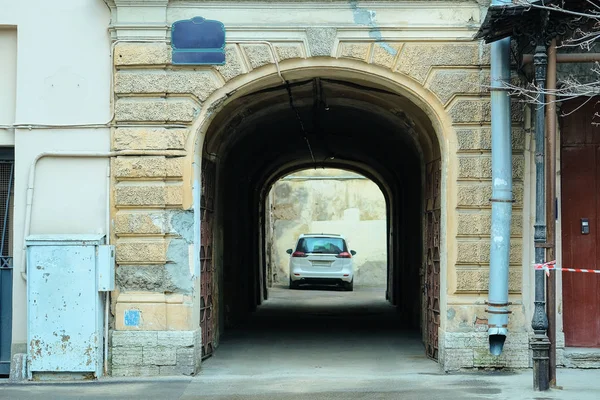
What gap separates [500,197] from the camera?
1065 centimetres

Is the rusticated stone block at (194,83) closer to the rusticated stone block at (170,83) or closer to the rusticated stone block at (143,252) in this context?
the rusticated stone block at (170,83)

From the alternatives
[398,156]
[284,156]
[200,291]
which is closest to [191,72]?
[200,291]

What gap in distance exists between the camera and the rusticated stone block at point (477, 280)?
1084 cm

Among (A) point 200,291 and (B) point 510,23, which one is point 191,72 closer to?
(A) point 200,291

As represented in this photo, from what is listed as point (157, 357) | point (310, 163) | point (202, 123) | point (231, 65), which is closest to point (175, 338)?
point (157, 357)

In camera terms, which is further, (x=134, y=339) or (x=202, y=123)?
(x=202, y=123)

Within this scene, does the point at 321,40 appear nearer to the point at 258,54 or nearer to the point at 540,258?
the point at 258,54

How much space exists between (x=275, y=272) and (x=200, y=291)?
19.4 meters

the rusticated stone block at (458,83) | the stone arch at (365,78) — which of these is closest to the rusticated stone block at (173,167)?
the stone arch at (365,78)

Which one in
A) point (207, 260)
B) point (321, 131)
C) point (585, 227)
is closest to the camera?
point (585, 227)

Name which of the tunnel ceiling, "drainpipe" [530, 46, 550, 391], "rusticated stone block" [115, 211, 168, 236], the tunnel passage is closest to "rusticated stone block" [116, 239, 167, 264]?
"rusticated stone block" [115, 211, 168, 236]

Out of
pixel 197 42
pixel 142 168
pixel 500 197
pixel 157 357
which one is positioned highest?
pixel 197 42

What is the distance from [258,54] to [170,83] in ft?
3.75

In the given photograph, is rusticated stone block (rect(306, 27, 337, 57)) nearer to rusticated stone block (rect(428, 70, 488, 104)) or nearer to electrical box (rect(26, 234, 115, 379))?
rusticated stone block (rect(428, 70, 488, 104))
